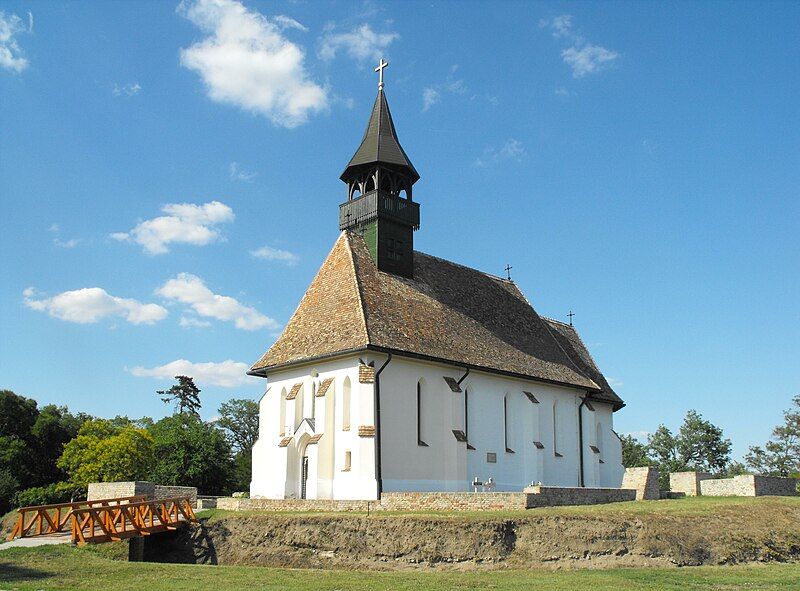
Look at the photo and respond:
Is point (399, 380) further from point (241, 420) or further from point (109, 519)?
point (241, 420)

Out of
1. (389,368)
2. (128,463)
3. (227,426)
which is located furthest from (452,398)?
(227,426)

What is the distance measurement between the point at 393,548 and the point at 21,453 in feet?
138

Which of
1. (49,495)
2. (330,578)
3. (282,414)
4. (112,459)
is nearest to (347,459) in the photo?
(282,414)

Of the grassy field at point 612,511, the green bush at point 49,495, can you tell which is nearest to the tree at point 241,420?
the green bush at point 49,495

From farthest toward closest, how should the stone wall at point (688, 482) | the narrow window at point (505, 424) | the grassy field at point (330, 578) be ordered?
the stone wall at point (688, 482) → the narrow window at point (505, 424) → the grassy field at point (330, 578)

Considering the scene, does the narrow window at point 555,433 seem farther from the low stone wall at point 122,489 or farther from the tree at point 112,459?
the tree at point 112,459

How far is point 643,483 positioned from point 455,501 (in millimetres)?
10633

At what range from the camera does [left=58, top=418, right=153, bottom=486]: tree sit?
47031 millimetres

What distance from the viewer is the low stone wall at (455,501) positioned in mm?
23922

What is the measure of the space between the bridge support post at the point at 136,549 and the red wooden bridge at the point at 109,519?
0.33m

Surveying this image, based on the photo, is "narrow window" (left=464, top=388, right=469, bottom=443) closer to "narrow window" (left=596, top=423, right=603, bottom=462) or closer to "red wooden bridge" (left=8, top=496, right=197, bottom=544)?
"red wooden bridge" (left=8, top=496, right=197, bottom=544)

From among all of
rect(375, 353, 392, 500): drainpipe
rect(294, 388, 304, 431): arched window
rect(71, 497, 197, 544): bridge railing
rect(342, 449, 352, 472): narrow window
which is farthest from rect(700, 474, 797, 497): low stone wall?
rect(71, 497, 197, 544): bridge railing

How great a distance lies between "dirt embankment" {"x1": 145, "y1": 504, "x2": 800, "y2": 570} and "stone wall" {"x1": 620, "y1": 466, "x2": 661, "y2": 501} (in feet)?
24.6

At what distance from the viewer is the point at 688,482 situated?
1517 inches
